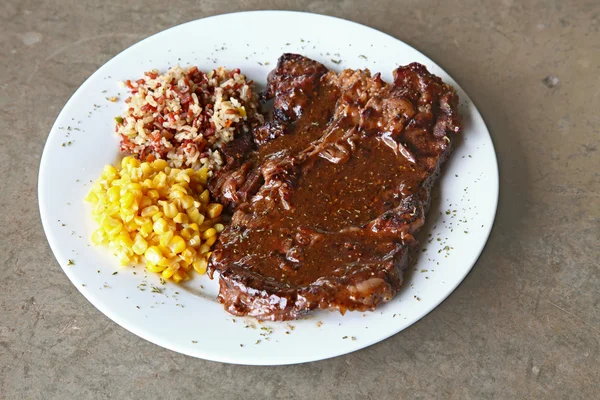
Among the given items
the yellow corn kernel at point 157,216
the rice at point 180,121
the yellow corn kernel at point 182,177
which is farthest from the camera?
the rice at point 180,121

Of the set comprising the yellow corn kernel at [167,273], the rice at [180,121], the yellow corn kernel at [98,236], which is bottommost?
the yellow corn kernel at [167,273]

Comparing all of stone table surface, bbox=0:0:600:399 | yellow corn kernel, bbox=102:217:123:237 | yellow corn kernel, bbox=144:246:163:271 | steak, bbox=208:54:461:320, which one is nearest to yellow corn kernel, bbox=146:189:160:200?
yellow corn kernel, bbox=102:217:123:237

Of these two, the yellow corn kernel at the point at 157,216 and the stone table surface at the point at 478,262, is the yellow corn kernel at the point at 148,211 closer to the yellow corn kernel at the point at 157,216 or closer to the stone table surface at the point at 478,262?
the yellow corn kernel at the point at 157,216

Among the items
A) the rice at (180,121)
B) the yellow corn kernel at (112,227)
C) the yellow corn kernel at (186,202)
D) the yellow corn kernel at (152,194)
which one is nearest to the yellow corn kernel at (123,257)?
the yellow corn kernel at (112,227)

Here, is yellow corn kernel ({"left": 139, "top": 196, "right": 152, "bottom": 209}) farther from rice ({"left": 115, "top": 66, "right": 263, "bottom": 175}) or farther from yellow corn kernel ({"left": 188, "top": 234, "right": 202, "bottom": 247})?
rice ({"left": 115, "top": 66, "right": 263, "bottom": 175})

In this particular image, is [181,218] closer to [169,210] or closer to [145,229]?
[169,210]
